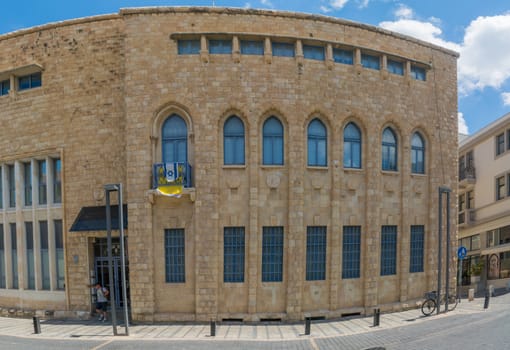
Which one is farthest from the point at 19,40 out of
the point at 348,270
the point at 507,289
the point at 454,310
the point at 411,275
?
the point at 507,289

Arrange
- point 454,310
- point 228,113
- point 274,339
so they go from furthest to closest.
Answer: point 454,310 → point 228,113 → point 274,339

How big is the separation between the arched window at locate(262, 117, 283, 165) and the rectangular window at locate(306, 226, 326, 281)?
3.55 meters

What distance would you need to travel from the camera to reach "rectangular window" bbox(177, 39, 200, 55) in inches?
544

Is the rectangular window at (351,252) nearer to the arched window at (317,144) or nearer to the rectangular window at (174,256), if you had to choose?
the arched window at (317,144)

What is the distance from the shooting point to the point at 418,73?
16.4 m

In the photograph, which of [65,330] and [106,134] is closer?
[65,330]

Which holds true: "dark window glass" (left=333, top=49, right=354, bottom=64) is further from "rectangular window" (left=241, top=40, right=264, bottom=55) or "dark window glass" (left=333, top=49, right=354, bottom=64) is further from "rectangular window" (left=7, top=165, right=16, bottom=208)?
"rectangular window" (left=7, top=165, right=16, bottom=208)

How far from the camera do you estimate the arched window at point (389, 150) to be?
15469 mm

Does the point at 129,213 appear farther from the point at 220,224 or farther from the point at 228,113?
the point at 228,113

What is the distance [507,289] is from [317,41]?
20.2 meters

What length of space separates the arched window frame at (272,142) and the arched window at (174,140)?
11.9ft

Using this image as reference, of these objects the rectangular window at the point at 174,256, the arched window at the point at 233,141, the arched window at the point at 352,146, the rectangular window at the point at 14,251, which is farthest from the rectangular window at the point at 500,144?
Result: the rectangular window at the point at 14,251

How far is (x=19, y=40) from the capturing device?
15703 mm

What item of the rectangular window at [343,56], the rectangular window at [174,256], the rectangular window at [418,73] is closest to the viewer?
the rectangular window at [174,256]
